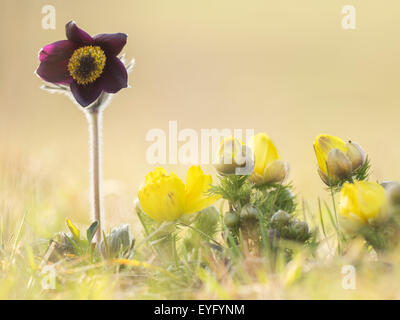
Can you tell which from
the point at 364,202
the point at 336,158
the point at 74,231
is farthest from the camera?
the point at 74,231

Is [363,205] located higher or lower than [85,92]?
lower

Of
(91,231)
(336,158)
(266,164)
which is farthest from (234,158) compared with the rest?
(91,231)

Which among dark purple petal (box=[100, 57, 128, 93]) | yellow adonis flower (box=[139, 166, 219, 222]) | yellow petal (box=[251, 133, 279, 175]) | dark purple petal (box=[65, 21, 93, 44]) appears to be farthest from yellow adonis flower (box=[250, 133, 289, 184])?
dark purple petal (box=[65, 21, 93, 44])

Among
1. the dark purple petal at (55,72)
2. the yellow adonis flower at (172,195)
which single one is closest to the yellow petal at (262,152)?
the yellow adonis flower at (172,195)

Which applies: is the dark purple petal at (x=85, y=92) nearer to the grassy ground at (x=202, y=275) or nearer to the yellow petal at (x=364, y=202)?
the grassy ground at (x=202, y=275)

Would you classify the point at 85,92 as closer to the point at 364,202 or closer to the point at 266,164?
the point at 266,164

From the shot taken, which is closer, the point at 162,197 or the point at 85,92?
the point at 162,197
